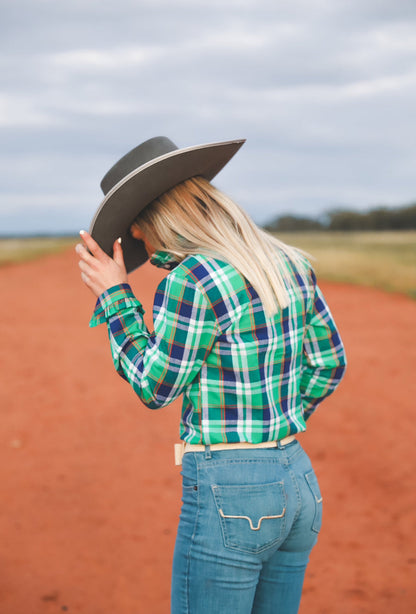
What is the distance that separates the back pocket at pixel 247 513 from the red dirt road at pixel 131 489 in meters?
2.31

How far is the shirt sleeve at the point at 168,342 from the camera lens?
155cm

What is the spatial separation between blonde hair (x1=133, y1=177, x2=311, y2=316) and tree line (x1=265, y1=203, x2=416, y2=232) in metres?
35.1

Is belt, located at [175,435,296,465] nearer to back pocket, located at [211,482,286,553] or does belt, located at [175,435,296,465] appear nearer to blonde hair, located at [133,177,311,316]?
back pocket, located at [211,482,286,553]

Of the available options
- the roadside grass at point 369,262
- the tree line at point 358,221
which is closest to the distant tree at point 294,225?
the tree line at point 358,221

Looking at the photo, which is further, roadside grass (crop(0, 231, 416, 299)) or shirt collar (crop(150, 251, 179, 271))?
roadside grass (crop(0, 231, 416, 299))

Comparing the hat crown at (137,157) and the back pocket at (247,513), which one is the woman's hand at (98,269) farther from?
the back pocket at (247,513)

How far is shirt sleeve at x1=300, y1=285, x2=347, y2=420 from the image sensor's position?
6.30ft

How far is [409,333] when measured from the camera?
1088 centimetres

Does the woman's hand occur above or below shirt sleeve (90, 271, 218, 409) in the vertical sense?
above

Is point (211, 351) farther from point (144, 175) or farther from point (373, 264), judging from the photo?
point (373, 264)

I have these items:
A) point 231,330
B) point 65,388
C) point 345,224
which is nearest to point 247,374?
point 231,330

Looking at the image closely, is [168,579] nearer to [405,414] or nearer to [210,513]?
[210,513]

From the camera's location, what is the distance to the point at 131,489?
5.05m

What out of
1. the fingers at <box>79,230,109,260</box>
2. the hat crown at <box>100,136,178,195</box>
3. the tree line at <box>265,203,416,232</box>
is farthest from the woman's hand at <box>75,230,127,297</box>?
the tree line at <box>265,203,416,232</box>
